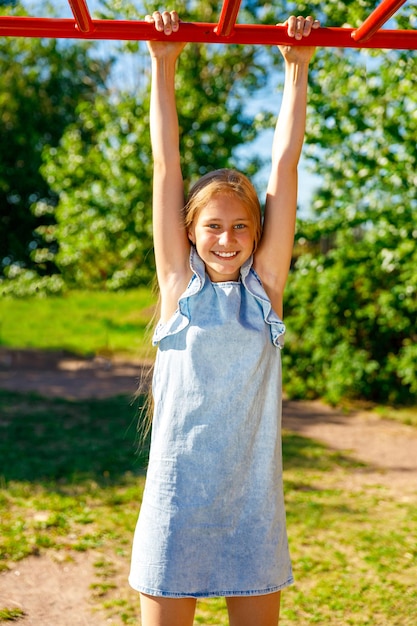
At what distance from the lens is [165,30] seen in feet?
6.25

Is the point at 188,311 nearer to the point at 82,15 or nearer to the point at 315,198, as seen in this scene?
the point at 82,15

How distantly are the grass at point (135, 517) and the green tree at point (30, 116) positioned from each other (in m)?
5.75

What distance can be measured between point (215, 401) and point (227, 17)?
917 mm

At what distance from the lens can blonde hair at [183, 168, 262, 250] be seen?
196 cm

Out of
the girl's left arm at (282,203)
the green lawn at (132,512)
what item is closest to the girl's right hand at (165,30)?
the girl's left arm at (282,203)

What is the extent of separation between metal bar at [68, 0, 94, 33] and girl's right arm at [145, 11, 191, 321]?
7.5 inches

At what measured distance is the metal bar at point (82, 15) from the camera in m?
1.76

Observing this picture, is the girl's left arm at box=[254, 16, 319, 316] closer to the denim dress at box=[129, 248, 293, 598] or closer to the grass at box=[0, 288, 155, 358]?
the denim dress at box=[129, 248, 293, 598]

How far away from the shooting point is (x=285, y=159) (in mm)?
2033

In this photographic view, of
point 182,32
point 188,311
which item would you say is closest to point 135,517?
point 188,311

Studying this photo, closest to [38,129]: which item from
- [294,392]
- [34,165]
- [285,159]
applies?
[34,165]

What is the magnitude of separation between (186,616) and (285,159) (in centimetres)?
117

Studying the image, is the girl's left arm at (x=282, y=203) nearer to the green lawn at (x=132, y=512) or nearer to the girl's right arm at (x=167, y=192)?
the girl's right arm at (x=167, y=192)

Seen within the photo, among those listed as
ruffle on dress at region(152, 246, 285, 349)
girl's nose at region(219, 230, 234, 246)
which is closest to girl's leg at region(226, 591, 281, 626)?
ruffle on dress at region(152, 246, 285, 349)
